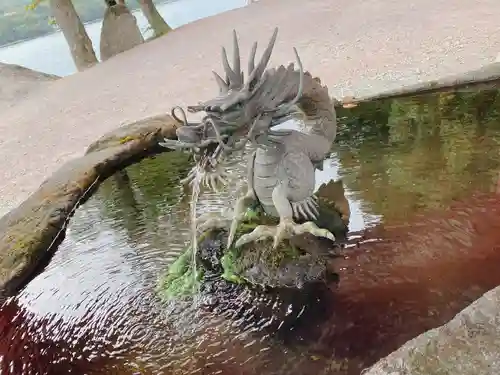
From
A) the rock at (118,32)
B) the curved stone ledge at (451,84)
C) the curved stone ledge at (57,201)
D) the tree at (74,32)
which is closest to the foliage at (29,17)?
the tree at (74,32)

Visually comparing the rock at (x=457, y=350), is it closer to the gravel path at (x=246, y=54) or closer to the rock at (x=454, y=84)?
the rock at (x=454, y=84)

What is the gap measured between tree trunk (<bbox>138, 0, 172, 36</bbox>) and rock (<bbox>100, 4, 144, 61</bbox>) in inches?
21.6

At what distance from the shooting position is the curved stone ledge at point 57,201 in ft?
10.2

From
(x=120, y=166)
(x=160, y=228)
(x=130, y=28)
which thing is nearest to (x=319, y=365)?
(x=160, y=228)

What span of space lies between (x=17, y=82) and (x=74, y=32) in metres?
1.30

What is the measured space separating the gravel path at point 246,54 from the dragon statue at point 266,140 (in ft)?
9.88

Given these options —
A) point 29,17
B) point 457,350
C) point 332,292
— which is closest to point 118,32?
point 29,17

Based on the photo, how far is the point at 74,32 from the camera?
31.7 ft

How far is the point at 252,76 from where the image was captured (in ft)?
8.23

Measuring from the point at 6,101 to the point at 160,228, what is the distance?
655 centimetres

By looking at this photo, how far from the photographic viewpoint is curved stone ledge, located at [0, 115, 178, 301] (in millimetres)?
3119

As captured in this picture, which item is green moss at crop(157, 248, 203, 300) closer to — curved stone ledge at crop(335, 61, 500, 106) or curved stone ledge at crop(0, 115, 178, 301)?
curved stone ledge at crop(0, 115, 178, 301)

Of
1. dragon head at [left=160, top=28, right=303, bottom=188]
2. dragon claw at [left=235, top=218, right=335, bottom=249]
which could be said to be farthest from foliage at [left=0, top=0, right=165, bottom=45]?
dragon claw at [left=235, top=218, right=335, bottom=249]

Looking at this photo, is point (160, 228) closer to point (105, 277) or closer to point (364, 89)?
point (105, 277)
